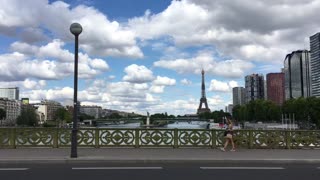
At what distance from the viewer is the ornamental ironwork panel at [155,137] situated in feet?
79.7

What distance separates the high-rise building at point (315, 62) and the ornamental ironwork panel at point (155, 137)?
158310 millimetres

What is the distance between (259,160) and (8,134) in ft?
39.7

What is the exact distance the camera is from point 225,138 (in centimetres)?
2411

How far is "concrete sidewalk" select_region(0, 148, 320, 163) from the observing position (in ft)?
61.3

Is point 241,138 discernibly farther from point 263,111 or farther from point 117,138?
point 263,111

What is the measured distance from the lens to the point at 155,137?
79.8 ft

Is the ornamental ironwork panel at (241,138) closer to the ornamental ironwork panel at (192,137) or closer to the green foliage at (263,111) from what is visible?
the ornamental ironwork panel at (192,137)

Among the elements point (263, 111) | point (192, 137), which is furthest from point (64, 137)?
point (263, 111)

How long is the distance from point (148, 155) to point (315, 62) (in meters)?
171
